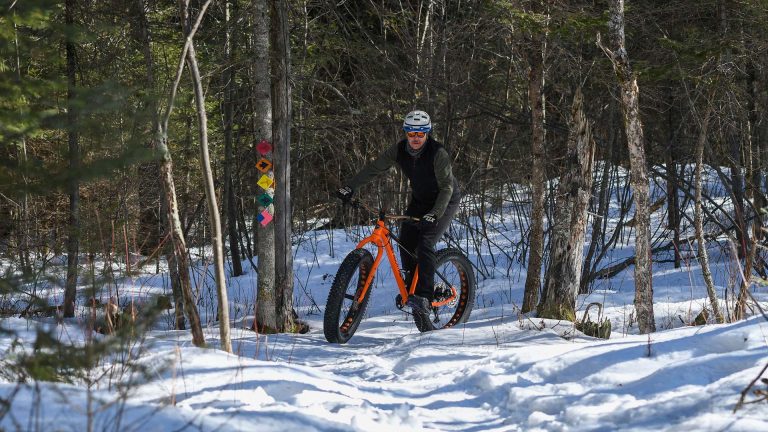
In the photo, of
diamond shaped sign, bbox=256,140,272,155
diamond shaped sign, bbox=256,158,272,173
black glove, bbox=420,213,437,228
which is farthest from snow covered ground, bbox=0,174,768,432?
diamond shaped sign, bbox=256,140,272,155

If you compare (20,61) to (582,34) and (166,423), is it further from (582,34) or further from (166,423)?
(166,423)

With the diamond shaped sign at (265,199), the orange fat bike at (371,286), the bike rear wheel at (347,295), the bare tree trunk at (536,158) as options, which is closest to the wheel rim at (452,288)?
the orange fat bike at (371,286)

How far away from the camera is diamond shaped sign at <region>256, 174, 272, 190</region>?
8.82 meters

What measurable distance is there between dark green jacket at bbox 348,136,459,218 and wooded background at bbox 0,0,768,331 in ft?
4.45

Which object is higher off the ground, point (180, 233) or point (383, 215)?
point (383, 215)

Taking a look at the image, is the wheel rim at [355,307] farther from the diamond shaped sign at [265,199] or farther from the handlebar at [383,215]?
the diamond shaped sign at [265,199]

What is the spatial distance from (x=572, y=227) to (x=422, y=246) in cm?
168

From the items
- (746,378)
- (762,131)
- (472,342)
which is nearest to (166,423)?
(746,378)

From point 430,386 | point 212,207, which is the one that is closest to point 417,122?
point 212,207

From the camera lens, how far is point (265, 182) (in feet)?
29.0

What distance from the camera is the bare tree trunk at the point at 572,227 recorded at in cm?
817

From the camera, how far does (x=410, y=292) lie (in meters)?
8.02

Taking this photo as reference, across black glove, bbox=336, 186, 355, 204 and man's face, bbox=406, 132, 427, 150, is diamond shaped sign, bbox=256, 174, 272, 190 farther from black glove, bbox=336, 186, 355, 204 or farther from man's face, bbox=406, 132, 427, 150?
man's face, bbox=406, 132, 427, 150

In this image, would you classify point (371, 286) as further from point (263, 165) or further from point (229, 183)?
point (229, 183)
